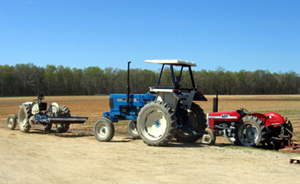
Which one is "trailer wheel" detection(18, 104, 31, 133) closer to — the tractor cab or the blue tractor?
the blue tractor

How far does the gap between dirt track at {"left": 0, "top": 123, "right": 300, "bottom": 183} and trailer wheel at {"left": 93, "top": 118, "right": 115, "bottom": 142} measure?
0.88 meters

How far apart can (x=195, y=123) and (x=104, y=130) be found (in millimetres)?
2797

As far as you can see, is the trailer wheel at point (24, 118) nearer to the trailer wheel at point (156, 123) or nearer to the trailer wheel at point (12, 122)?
the trailer wheel at point (12, 122)

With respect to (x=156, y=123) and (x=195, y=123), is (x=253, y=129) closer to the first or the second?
(x=195, y=123)

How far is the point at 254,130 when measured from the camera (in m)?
7.84

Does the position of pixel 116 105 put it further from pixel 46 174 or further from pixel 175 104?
pixel 46 174

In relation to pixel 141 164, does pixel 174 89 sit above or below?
above

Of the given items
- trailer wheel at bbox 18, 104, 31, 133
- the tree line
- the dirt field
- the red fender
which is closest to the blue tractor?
the dirt field

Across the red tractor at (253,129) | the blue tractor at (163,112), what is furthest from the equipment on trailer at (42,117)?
the red tractor at (253,129)

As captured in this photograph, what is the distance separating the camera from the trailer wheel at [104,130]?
29.2 ft

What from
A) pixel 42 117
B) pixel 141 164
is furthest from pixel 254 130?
pixel 42 117

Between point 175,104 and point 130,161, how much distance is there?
2587mm

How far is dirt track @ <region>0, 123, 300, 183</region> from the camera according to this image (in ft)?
16.2

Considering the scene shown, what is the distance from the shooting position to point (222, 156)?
679cm
